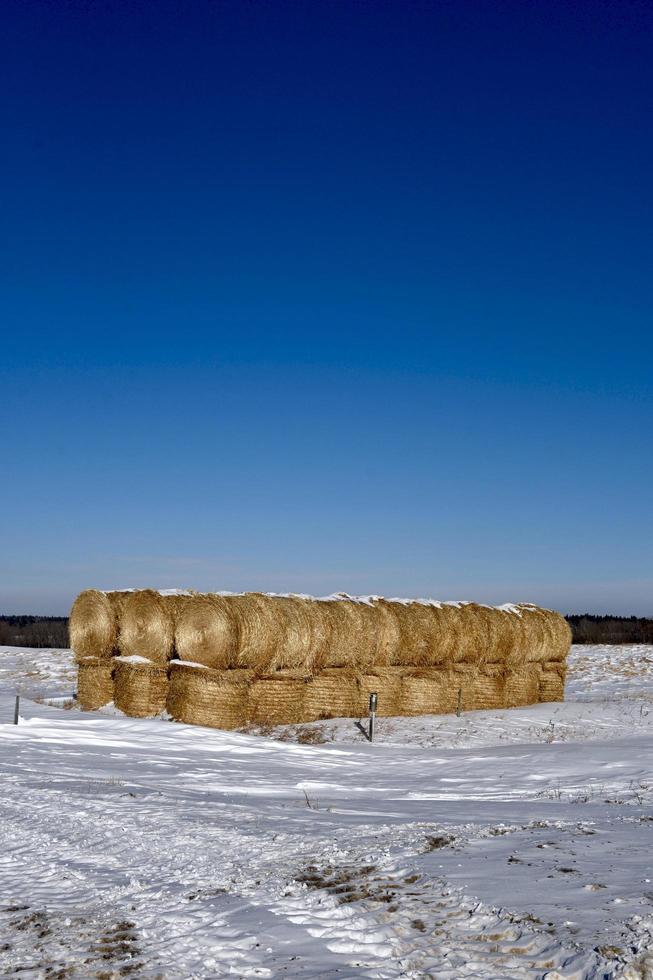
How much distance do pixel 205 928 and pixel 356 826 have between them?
2.82 m

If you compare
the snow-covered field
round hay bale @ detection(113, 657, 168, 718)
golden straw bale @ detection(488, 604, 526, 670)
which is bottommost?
the snow-covered field

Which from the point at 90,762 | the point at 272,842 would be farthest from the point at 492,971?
the point at 90,762

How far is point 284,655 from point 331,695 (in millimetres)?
1310

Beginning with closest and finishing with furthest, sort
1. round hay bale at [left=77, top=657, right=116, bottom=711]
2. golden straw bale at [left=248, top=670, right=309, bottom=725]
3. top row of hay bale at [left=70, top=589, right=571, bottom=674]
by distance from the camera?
top row of hay bale at [left=70, top=589, right=571, bottom=674] → golden straw bale at [left=248, top=670, right=309, bottom=725] → round hay bale at [left=77, top=657, right=116, bottom=711]

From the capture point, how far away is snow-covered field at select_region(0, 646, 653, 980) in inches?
183

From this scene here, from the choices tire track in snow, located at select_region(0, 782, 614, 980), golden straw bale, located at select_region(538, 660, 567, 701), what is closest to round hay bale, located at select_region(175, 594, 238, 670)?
tire track in snow, located at select_region(0, 782, 614, 980)

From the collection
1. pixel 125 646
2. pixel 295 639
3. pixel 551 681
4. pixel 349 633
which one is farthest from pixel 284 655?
pixel 551 681

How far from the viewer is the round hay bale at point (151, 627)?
54.6ft

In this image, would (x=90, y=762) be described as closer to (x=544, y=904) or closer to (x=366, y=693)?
(x=366, y=693)

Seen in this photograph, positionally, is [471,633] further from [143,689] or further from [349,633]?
[143,689]

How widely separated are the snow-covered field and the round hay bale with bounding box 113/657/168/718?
2907 mm

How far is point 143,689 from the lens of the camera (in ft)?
54.0

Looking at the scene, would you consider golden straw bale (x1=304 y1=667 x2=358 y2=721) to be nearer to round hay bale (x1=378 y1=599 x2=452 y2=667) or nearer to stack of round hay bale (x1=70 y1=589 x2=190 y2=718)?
round hay bale (x1=378 y1=599 x2=452 y2=667)

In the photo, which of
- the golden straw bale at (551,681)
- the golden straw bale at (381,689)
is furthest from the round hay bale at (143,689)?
the golden straw bale at (551,681)
